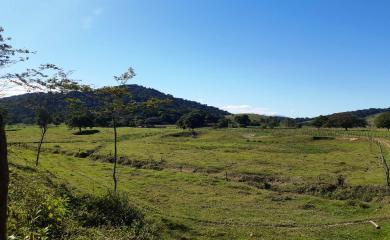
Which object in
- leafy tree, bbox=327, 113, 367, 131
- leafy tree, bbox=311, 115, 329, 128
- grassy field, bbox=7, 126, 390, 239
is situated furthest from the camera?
leafy tree, bbox=311, 115, 329, 128

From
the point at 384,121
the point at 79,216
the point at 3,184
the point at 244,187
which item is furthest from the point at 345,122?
the point at 3,184

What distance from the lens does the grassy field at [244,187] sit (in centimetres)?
3154

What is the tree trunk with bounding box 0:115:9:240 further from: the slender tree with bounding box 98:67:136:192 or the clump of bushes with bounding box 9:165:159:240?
the slender tree with bounding box 98:67:136:192

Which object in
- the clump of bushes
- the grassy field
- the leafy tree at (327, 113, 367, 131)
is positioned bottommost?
the grassy field

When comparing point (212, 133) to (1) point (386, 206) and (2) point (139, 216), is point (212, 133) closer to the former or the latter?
(1) point (386, 206)

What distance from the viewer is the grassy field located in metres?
31.5

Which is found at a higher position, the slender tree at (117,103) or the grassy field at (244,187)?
the slender tree at (117,103)

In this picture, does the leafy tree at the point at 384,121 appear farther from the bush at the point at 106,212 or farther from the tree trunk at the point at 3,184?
the tree trunk at the point at 3,184

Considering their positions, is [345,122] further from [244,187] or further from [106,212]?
[106,212]

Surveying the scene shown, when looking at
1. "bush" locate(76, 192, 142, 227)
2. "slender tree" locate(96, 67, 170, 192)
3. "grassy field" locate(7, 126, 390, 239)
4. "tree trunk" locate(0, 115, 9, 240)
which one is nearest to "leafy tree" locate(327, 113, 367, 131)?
"grassy field" locate(7, 126, 390, 239)

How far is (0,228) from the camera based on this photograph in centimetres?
678

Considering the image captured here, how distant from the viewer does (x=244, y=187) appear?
159 feet

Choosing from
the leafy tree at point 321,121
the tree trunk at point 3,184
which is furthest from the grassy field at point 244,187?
the leafy tree at point 321,121

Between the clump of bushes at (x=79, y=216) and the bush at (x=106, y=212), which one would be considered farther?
the bush at (x=106, y=212)
